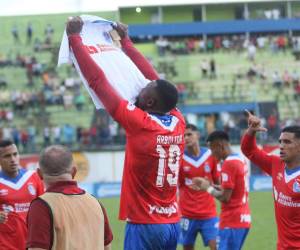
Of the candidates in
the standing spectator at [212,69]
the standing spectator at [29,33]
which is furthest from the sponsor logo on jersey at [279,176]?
the standing spectator at [29,33]

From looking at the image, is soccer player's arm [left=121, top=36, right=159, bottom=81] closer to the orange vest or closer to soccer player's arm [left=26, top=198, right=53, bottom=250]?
the orange vest

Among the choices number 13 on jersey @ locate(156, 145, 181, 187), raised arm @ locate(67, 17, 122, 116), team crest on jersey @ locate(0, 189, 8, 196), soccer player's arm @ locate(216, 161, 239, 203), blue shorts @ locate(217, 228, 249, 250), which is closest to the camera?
raised arm @ locate(67, 17, 122, 116)

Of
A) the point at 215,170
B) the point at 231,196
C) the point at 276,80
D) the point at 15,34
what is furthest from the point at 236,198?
the point at 15,34

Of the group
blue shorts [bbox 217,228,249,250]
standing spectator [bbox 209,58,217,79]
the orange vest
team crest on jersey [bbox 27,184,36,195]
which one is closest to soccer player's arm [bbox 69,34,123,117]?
the orange vest

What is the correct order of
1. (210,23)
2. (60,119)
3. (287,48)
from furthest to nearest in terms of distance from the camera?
(210,23), (287,48), (60,119)

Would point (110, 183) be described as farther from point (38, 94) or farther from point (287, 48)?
point (287, 48)

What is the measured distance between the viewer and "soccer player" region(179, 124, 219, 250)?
10734mm

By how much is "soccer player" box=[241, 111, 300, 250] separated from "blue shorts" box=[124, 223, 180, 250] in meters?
1.36

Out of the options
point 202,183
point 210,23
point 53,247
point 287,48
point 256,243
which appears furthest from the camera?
point 210,23

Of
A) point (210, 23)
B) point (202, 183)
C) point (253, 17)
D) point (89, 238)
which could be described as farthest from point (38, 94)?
point (89, 238)

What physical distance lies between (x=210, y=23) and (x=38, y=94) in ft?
52.2

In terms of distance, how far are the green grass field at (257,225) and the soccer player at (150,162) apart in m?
7.51

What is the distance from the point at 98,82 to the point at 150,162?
0.81 m

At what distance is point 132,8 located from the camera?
51.9 meters
